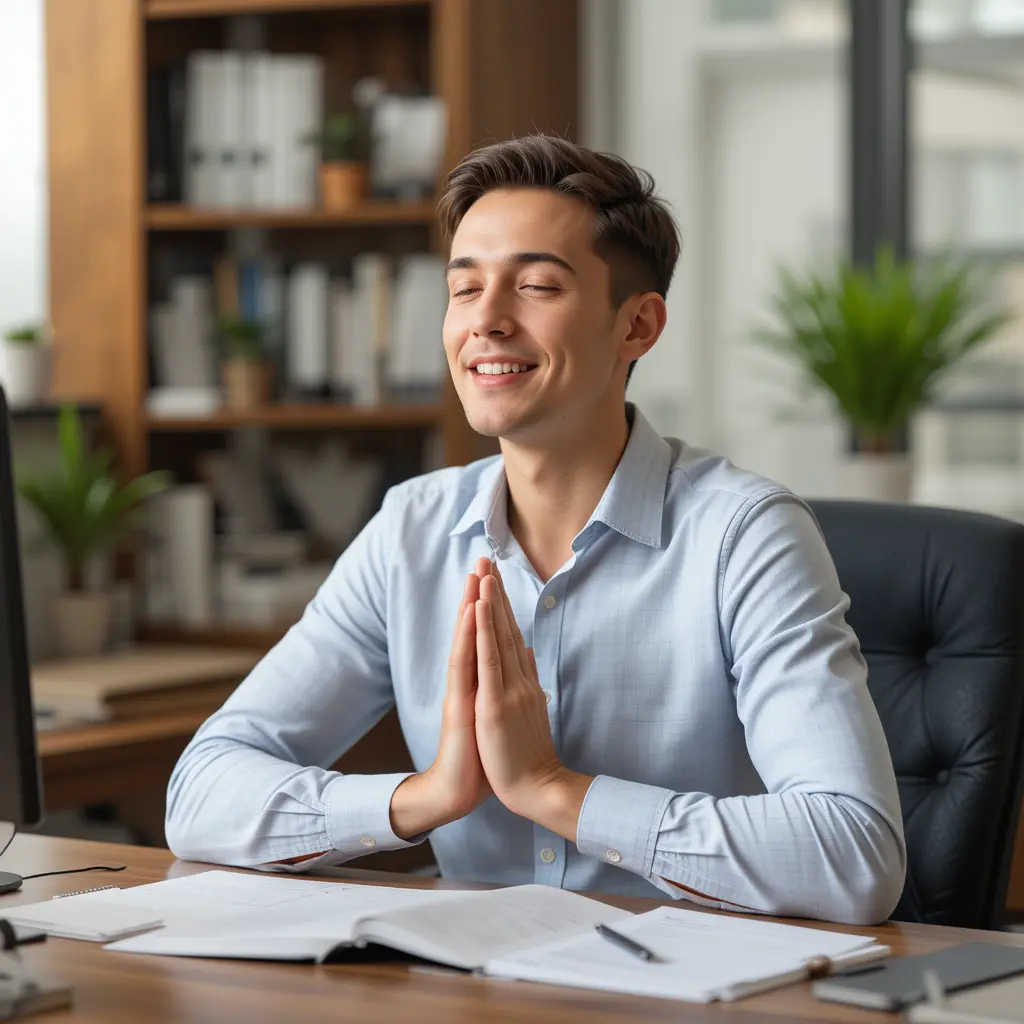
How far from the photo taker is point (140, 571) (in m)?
3.44

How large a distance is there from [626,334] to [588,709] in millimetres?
408

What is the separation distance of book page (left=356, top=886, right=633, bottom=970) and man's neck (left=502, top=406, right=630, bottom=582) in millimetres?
476

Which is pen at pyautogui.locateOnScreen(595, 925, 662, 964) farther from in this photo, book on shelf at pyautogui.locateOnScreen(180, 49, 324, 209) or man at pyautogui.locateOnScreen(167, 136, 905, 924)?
book on shelf at pyautogui.locateOnScreen(180, 49, 324, 209)

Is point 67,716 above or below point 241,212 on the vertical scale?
below

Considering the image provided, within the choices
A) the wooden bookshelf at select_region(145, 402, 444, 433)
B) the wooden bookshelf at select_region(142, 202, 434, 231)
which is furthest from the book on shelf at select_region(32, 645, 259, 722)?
the wooden bookshelf at select_region(142, 202, 434, 231)

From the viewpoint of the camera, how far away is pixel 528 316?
1.70m

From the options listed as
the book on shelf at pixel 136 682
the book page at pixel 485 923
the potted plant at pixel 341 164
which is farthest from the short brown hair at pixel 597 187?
the potted plant at pixel 341 164

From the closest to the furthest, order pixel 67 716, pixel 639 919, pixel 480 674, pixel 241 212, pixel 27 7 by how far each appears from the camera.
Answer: pixel 639 919, pixel 480 674, pixel 67 716, pixel 241 212, pixel 27 7

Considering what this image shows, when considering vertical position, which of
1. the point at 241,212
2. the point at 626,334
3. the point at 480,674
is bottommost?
the point at 480,674

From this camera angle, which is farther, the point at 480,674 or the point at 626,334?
the point at 626,334

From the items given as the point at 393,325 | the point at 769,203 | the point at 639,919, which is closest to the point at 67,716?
the point at 393,325

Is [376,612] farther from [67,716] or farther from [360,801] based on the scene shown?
[67,716]

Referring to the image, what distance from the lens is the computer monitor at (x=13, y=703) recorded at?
1238mm

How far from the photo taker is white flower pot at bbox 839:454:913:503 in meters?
3.32
